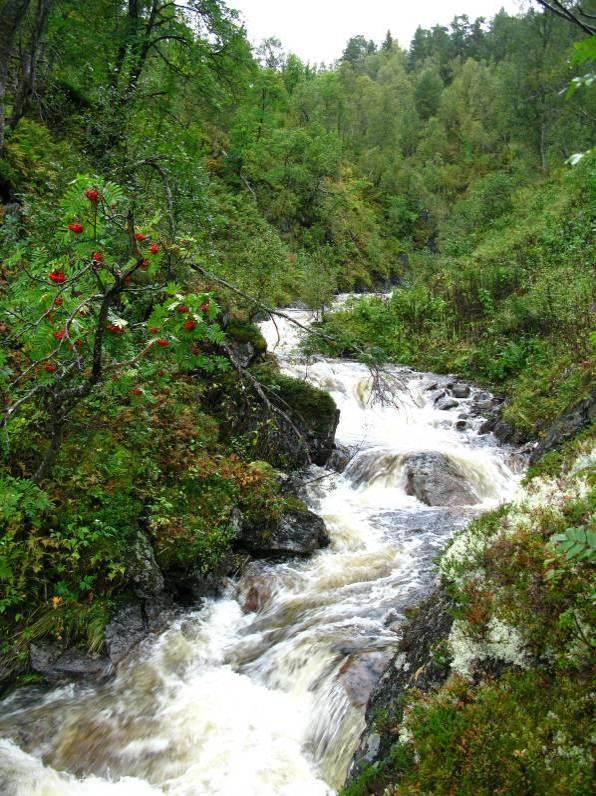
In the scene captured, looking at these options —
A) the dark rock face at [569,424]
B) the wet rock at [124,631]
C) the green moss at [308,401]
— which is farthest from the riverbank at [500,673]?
the green moss at [308,401]

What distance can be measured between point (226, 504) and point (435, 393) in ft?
33.8

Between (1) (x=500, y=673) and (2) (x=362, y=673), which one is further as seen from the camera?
(2) (x=362, y=673)

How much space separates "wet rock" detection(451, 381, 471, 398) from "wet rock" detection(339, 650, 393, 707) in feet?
37.7

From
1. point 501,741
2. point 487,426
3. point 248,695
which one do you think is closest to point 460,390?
point 487,426

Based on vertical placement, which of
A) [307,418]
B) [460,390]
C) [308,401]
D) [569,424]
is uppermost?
[460,390]

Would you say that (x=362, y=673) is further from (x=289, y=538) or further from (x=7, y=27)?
(x=7, y=27)

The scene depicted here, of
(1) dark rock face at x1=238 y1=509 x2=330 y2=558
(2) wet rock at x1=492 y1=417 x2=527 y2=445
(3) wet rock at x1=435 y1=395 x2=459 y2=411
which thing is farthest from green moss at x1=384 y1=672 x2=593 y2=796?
(3) wet rock at x1=435 y1=395 x2=459 y2=411

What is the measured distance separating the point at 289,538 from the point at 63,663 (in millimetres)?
3462

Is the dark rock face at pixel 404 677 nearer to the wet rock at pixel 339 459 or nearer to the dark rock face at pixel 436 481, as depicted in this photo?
the dark rock face at pixel 436 481

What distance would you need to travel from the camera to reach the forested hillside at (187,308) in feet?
13.1

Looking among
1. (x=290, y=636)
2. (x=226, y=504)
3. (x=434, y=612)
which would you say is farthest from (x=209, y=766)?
(x=226, y=504)

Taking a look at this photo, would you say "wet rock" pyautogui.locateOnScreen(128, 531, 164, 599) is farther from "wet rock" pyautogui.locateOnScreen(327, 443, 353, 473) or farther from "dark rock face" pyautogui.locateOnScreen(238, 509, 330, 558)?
"wet rock" pyautogui.locateOnScreen(327, 443, 353, 473)

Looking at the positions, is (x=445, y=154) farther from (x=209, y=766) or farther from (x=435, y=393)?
(x=209, y=766)

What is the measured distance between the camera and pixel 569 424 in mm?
9883
